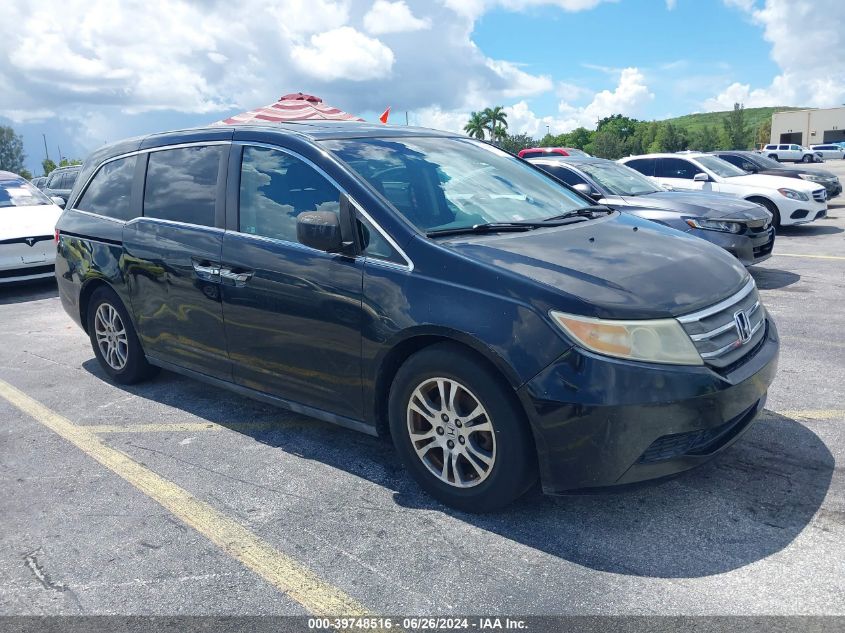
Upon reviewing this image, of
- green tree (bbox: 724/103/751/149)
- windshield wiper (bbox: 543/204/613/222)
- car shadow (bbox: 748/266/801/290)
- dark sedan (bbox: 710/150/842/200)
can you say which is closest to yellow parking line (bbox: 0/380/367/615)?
windshield wiper (bbox: 543/204/613/222)

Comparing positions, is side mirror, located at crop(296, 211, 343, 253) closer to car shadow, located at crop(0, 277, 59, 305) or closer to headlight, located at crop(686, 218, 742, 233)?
headlight, located at crop(686, 218, 742, 233)

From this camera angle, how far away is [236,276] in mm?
4004

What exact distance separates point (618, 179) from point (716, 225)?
1801 millimetres

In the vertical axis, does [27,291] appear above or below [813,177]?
below

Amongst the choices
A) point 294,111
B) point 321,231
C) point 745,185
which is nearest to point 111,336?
point 321,231

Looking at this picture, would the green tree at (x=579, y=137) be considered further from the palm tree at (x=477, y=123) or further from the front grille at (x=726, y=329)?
the front grille at (x=726, y=329)

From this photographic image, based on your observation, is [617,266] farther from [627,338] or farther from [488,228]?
[488,228]

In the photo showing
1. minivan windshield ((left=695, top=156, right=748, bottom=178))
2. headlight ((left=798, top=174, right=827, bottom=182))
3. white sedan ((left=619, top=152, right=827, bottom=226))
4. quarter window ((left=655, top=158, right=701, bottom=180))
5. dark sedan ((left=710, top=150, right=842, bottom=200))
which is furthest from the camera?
headlight ((left=798, top=174, right=827, bottom=182))

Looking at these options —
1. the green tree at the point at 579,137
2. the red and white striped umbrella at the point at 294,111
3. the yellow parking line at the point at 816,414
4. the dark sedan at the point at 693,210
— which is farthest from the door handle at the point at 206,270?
the green tree at the point at 579,137

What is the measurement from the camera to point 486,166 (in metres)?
4.31

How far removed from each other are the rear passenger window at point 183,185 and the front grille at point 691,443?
2.77 metres

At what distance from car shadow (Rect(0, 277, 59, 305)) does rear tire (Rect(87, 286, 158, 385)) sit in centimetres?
461

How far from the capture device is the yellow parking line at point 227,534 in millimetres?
2707

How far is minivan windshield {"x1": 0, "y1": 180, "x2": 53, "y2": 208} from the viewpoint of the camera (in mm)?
10477
